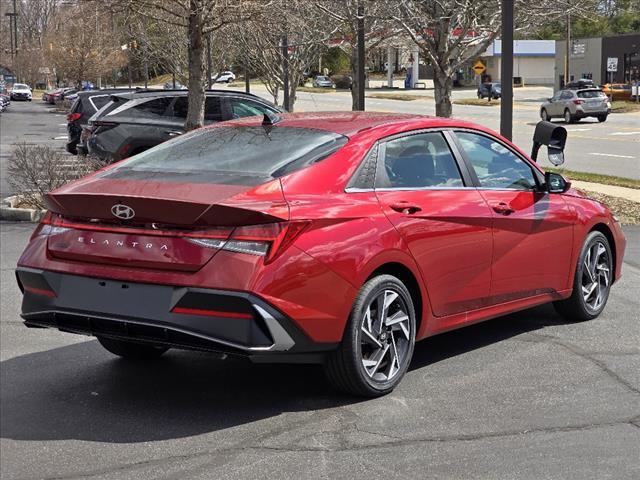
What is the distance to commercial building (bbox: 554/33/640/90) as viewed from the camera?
76500 millimetres

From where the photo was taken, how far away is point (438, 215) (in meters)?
5.56

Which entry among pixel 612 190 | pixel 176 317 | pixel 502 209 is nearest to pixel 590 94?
pixel 612 190

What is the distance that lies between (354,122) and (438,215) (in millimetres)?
784

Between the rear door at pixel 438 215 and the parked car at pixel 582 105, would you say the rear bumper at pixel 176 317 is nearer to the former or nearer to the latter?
the rear door at pixel 438 215

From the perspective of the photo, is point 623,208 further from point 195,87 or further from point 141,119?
point 141,119

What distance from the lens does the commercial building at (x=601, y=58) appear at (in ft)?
251

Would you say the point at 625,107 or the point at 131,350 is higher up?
the point at 625,107

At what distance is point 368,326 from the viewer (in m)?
5.07

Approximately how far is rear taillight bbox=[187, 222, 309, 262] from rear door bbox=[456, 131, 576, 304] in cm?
193

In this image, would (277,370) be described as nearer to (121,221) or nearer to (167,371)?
(167,371)

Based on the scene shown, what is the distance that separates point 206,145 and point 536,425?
2.50 m

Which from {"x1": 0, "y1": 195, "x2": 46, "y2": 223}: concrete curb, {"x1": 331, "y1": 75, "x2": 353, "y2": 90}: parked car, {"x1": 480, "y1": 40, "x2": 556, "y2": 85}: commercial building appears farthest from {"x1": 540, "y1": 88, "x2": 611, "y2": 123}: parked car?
{"x1": 480, "y1": 40, "x2": 556, "y2": 85}: commercial building

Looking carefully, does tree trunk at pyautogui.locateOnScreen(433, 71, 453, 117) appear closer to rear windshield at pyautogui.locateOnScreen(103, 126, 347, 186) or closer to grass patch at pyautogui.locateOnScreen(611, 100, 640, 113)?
rear windshield at pyautogui.locateOnScreen(103, 126, 347, 186)

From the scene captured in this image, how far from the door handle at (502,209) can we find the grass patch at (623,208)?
23.5 ft
